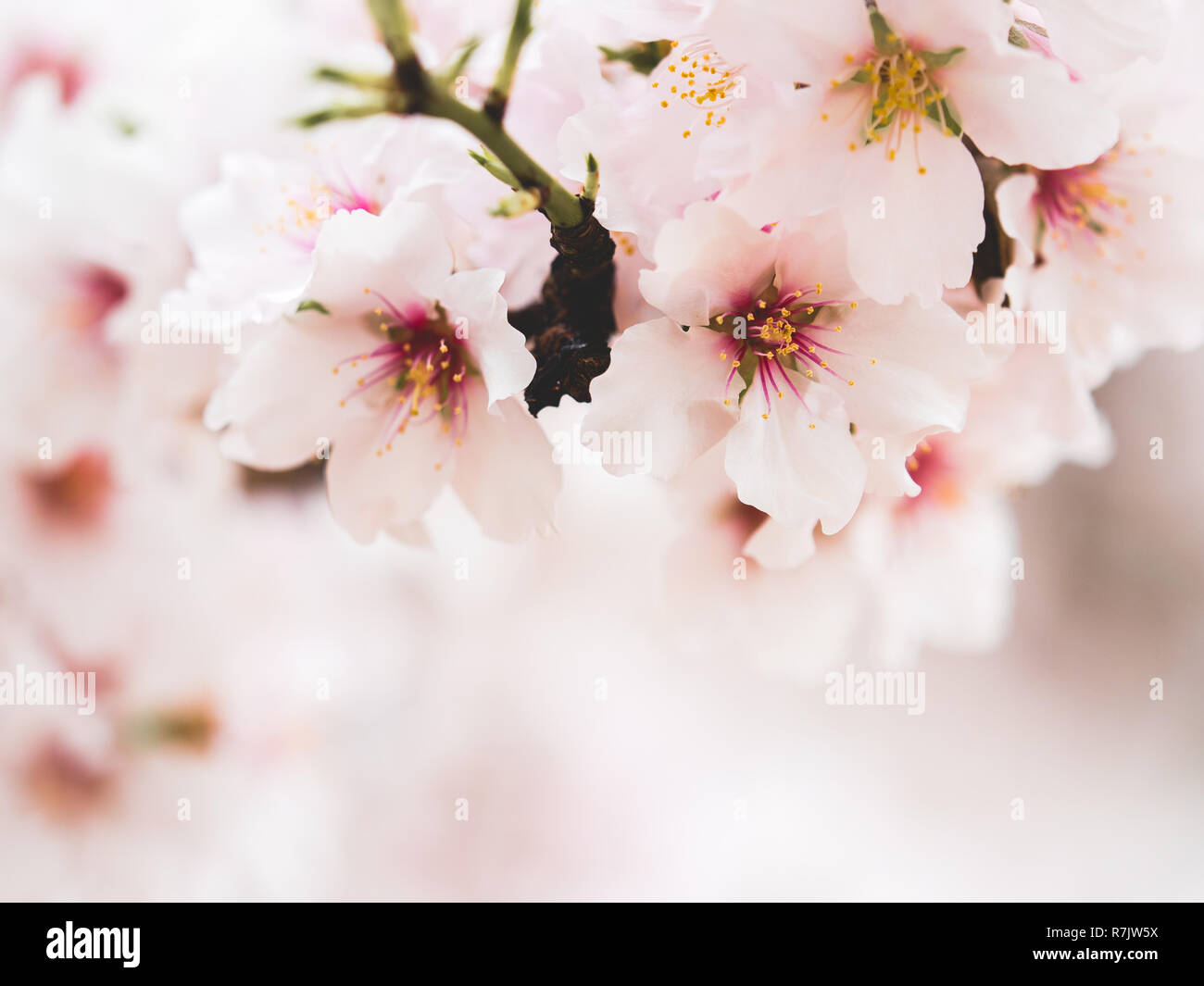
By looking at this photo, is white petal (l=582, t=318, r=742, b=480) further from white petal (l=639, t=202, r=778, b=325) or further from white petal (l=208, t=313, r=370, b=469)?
white petal (l=208, t=313, r=370, b=469)

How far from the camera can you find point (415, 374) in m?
0.37

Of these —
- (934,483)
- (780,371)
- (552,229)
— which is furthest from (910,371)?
(934,483)

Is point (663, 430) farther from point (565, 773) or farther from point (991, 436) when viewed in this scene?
point (565, 773)

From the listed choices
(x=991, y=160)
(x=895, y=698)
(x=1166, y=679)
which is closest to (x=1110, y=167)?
(x=991, y=160)

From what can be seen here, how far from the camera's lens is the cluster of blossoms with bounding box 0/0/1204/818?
306 millimetres

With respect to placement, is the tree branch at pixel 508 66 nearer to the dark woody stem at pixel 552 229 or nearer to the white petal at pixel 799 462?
the dark woody stem at pixel 552 229

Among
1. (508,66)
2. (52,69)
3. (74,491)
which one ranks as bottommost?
(74,491)

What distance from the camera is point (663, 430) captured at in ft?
1.07

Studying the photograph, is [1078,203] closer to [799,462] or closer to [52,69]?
[799,462]

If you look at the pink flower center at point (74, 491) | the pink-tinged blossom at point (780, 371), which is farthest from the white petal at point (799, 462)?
the pink flower center at point (74, 491)

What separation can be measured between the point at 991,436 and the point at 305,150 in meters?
0.41

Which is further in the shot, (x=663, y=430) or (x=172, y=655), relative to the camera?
(x=172, y=655)

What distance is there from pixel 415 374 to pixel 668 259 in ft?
0.42

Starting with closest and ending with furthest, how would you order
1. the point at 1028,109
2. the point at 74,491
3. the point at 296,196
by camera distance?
the point at 1028,109 → the point at 296,196 → the point at 74,491
